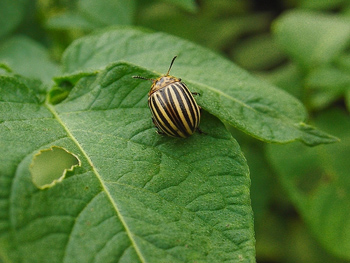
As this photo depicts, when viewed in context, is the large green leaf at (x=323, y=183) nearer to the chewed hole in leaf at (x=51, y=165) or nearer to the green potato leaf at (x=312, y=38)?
the green potato leaf at (x=312, y=38)

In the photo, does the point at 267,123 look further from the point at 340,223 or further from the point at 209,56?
the point at 340,223

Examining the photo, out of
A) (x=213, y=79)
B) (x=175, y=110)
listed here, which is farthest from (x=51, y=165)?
(x=213, y=79)

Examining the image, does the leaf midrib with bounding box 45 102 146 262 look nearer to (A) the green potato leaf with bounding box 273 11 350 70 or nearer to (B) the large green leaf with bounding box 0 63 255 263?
(B) the large green leaf with bounding box 0 63 255 263

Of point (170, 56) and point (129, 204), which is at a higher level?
point (170, 56)

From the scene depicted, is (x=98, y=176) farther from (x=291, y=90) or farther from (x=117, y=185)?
(x=291, y=90)

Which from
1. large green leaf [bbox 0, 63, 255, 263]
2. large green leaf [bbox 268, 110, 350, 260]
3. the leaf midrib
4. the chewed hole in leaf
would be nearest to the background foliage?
large green leaf [bbox 268, 110, 350, 260]

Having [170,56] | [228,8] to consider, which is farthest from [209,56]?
[228,8]

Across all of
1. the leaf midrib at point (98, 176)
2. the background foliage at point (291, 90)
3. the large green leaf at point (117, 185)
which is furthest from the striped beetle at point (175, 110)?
the leaf midrib at point (98, 176)
